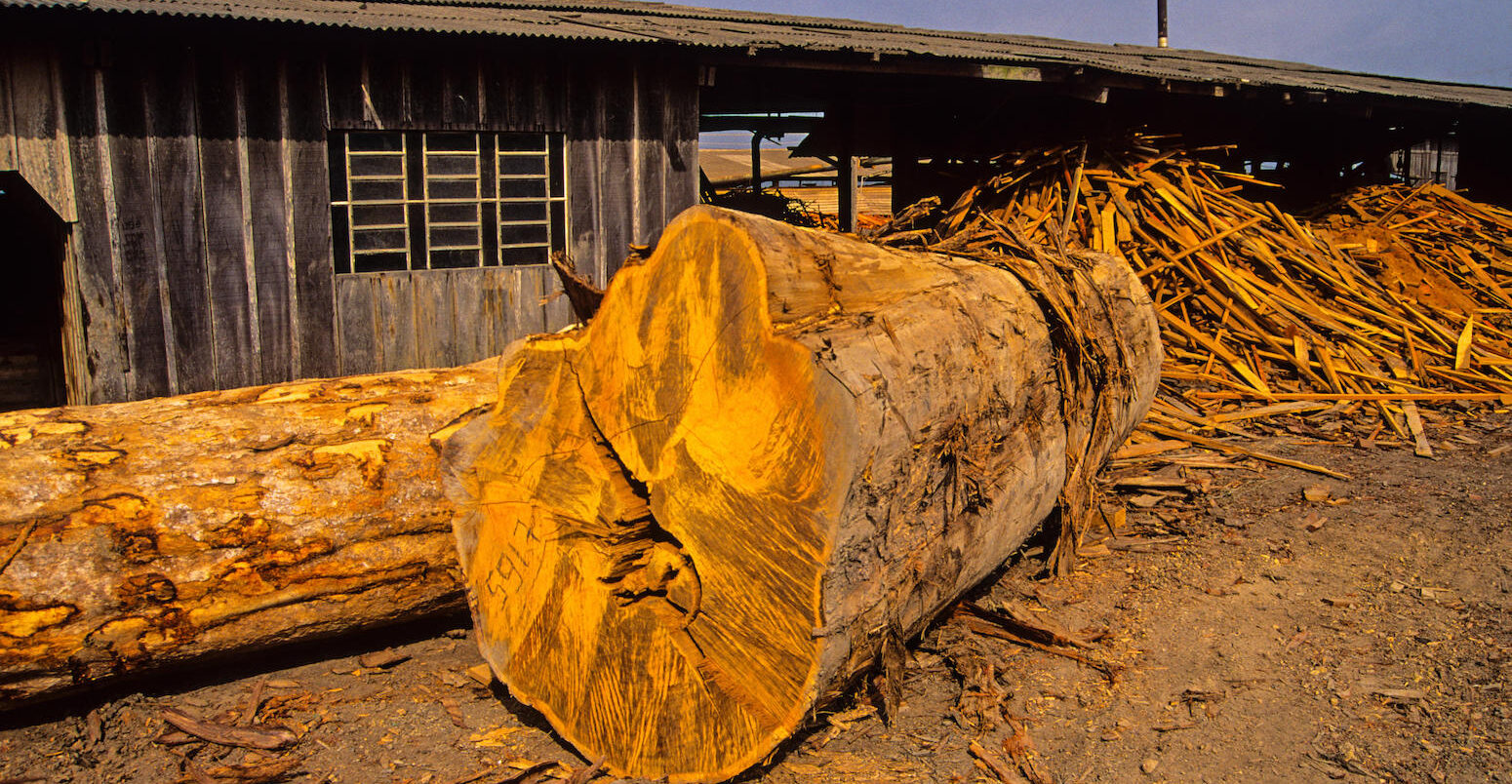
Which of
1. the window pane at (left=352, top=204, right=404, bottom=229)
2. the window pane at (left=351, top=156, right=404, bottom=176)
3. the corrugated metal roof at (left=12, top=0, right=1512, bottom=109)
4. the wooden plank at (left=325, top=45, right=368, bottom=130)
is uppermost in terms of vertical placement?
the corrugated metal roof at (left=12, top=0, right=1512, bottom=109)

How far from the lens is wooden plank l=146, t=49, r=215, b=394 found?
18.8 feet

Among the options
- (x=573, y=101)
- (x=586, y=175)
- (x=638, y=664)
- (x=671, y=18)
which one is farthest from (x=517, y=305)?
(x=638, y=664)

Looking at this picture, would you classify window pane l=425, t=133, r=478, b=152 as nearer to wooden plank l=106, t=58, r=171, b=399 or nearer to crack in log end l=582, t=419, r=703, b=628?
wooden plank l=106, t=58, r=171, b=399

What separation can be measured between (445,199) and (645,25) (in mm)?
2165

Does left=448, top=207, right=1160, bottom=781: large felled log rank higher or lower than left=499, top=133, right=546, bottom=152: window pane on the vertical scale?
lower

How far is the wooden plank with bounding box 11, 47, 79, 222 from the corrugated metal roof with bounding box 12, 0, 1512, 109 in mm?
568

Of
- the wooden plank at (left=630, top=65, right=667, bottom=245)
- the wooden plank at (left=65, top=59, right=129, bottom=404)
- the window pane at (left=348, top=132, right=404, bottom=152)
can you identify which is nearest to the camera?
Result: the wooden plank at (left=65, top=59, right=129, bottom=404)

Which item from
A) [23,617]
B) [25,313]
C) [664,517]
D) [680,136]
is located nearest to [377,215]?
[680,136]

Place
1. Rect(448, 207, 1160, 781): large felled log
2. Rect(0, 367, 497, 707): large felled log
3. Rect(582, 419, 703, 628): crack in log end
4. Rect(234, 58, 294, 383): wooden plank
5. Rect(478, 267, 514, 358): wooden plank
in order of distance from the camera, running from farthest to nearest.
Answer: Rect(478, 267, 514, 358): wooden plank, Rect(234, 58, 294, 383): wooden plank, Rect(0, 367, 497, 707): large felled log, Rect(582, 419, 703, 628): crack in log end, Rect(448, 207, 1160, 781): large felled log

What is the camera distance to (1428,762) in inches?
104

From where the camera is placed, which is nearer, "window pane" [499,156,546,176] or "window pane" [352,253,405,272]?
"window pane" [352,253,405,272]

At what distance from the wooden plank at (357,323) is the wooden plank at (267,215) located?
1.08ft

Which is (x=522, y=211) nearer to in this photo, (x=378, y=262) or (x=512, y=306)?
(x=512, y=306)

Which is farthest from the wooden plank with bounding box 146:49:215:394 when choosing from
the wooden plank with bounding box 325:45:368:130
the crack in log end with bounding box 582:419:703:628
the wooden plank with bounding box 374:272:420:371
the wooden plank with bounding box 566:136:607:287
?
the crack in log end with bounding box 582:419:703:628
